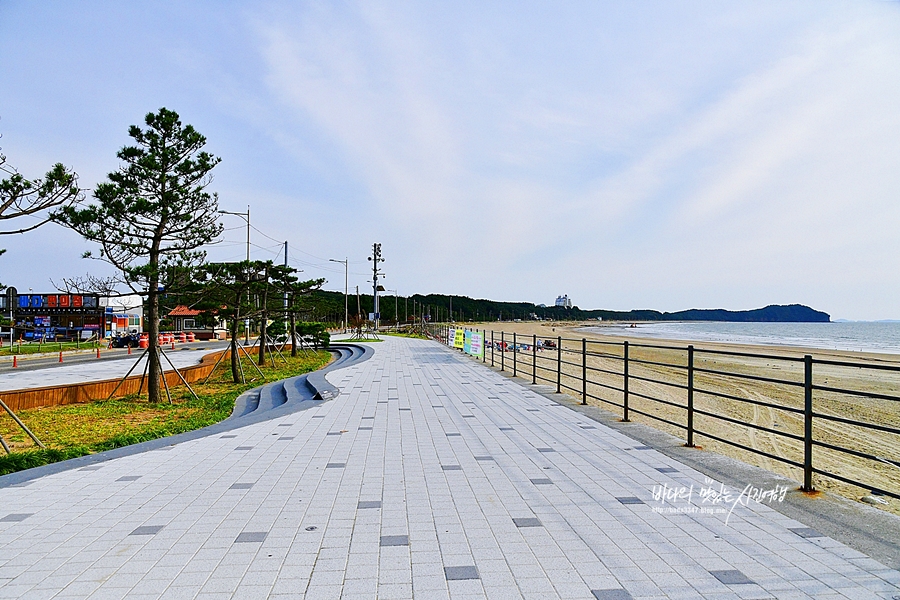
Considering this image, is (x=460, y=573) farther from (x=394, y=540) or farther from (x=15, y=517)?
(x=15, y=517)

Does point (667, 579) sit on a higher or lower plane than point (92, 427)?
higher

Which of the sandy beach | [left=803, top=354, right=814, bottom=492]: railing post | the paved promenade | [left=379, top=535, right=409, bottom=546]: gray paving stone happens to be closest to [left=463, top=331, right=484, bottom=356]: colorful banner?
the sandy beach

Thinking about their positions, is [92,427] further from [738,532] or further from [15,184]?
[738,532]

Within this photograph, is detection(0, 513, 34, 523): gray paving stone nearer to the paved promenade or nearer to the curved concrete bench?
the paved promenade

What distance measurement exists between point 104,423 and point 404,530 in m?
7.31

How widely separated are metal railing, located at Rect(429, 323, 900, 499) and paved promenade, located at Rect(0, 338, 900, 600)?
0.80 meters

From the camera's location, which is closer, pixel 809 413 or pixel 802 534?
pixel 802 534

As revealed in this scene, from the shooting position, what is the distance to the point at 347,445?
571 centimetres

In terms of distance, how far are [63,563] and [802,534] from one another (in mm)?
4054

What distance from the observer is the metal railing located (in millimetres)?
A: 3871

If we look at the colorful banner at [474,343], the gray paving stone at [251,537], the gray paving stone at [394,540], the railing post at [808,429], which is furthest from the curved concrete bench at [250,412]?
the colorful banner at [474,343]

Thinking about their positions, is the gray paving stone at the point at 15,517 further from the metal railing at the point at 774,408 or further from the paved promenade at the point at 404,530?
the metal railing at the point at 774,408

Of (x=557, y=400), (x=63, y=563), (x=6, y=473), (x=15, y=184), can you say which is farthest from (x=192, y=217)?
(x=63, y=563)

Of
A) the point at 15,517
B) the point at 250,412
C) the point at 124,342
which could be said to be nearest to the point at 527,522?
the point at 15,517
